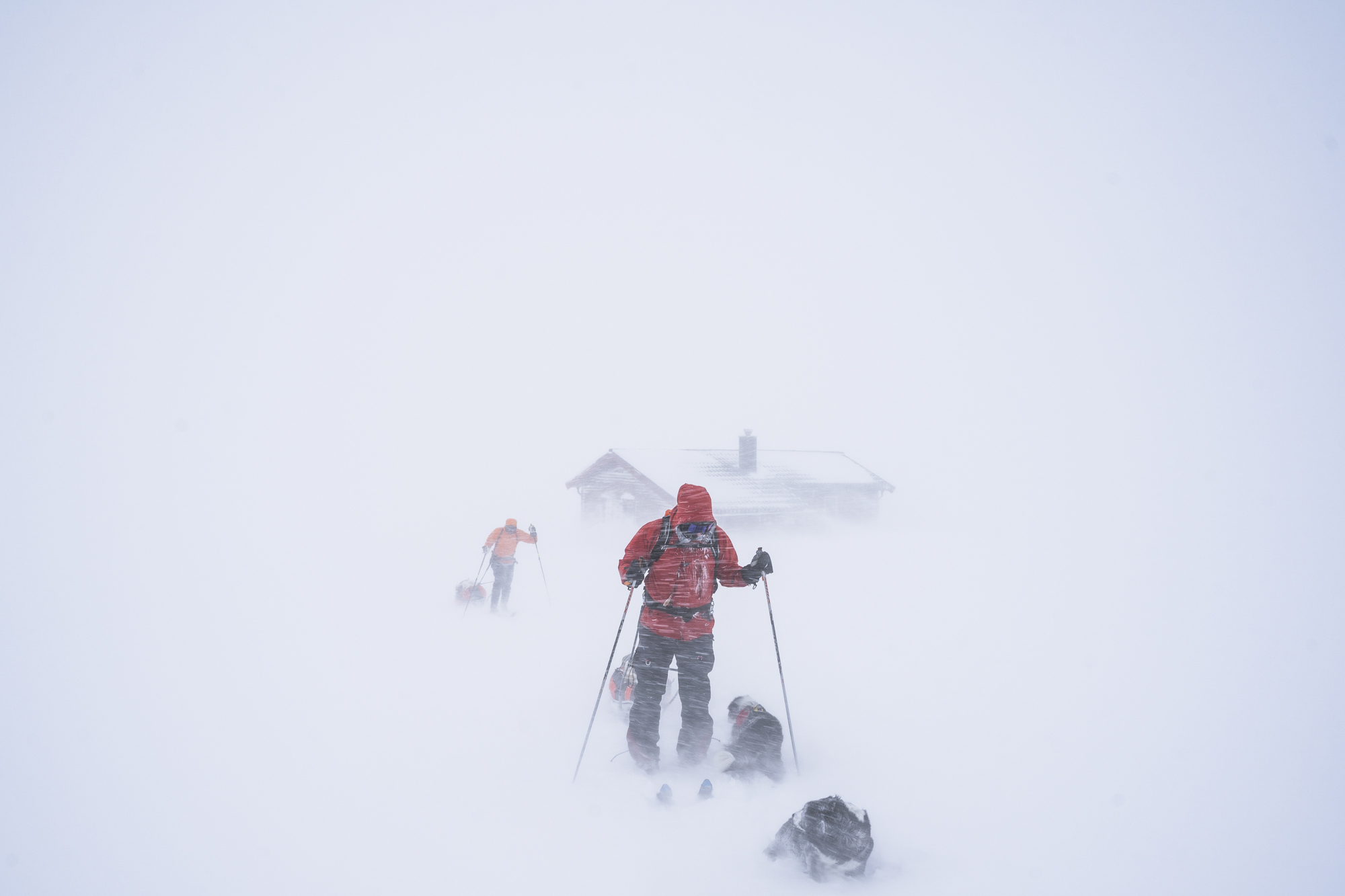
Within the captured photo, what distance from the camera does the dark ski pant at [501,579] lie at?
10117mm

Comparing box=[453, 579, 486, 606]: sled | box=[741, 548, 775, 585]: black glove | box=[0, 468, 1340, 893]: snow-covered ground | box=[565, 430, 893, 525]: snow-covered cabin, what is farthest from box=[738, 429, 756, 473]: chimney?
box=[741, 548, 775, 585]: black glove

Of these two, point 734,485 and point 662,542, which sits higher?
point 734,485

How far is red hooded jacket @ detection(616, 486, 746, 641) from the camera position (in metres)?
4.85

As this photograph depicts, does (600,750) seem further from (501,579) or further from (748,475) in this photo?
(748,475)

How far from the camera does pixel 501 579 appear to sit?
10.2m

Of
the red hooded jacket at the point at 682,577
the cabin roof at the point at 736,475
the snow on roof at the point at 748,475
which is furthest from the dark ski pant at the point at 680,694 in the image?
the cabin roof at the point at 736,475

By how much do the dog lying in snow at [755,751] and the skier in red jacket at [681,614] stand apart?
0.25 meters

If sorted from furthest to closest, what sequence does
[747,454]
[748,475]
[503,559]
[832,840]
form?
[747,454] < [748,475] < [503,559] < [832,840]

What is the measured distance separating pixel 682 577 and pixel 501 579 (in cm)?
638

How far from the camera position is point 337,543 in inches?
709

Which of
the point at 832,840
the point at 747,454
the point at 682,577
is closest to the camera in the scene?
the point at 832,840

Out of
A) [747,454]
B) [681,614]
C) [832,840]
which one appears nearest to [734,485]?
[747,454]

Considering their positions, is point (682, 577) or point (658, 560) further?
point (658, 560)

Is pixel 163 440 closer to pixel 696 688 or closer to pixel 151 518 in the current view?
pixel 151 518
